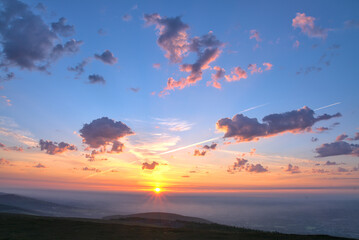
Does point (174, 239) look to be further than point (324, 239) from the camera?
No

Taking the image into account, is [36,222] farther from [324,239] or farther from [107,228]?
[324,239]

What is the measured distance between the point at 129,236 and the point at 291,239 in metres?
22.8

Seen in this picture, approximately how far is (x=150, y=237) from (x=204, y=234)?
27.0ft

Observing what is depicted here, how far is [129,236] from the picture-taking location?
30453 millimetres

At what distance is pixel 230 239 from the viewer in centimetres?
2980

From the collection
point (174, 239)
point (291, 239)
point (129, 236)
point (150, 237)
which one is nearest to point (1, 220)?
point (129, 236)

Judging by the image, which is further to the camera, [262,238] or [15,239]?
[262,238]

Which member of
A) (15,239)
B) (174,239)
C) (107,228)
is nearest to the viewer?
(15,239)

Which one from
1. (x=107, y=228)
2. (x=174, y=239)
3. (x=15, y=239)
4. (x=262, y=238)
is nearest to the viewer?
(x=15, y=239)

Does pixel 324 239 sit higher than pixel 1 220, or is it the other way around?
pixel 1 220

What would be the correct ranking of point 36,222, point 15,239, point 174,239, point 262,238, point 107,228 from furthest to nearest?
point 36,222
point 107,228
point 262,238
point 174,239
point 15,239

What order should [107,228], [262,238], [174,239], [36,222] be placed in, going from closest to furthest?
[174,239]
[262,238]
[107,228]
[36,222]

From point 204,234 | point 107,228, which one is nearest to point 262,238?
point 204,234

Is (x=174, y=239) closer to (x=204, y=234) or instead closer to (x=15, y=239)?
(x=204, y=234)
